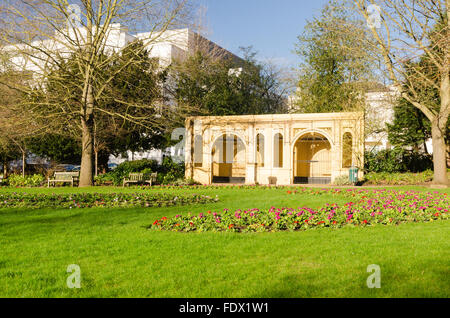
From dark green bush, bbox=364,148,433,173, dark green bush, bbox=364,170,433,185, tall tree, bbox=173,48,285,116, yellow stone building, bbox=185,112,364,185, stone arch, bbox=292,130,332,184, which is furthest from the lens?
tall tree, bbox=173,48,285,116

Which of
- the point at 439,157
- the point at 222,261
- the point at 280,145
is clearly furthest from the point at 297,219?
the point at 280,145

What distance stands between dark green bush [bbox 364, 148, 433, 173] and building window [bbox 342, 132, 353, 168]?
1113mm

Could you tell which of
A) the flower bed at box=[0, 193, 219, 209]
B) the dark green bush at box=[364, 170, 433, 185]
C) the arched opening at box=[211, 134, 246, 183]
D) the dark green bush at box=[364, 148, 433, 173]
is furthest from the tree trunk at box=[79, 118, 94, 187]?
the dark green bush at box=[364, 148, 433, 173]

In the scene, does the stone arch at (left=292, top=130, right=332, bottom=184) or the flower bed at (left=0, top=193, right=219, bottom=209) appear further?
the stone arch at (left=292, top=130, right=332, bottom=184)

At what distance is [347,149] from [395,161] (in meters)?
4.48

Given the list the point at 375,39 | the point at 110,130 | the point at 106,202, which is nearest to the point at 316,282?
the point at 106,202

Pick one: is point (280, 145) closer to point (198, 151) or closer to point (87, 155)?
point (198, 151)

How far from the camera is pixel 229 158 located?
26391 mm

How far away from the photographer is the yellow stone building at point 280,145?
822 inches

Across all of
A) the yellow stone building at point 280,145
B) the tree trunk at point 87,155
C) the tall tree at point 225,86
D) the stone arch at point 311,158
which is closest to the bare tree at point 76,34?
the tree trunk at point 87,155

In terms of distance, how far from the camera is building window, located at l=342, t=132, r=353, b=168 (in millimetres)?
21312

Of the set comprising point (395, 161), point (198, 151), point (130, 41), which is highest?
point (130, 41)

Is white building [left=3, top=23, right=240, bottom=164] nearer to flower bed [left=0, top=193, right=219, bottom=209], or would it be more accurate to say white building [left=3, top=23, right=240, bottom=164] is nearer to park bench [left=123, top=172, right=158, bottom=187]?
park bench [left=123, top=172, right=158, bottom=187]

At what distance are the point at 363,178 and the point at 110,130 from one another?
14900 mm
